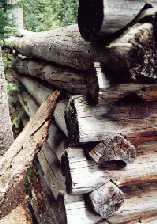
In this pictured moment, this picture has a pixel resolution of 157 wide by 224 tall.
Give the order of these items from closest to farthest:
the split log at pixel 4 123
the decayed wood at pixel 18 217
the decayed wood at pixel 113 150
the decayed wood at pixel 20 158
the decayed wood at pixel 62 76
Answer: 1. the decayed wood at pixel 113 150
2. the decayed wood at pixel 62 76
3. the decayed wood at pixel 20 158
4. the decayed wood at pixel 18 217
5. the split log at pixel 4 123

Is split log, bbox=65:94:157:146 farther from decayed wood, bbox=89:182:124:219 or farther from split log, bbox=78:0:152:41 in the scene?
split log, bbox=78:0:152:41

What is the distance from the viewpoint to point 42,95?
576cm

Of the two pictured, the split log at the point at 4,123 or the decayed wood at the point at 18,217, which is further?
the split log at the point at 4,123

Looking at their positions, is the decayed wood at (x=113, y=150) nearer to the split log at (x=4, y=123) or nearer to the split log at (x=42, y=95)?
the split log at (x=42, y=95)

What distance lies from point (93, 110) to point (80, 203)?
785mm

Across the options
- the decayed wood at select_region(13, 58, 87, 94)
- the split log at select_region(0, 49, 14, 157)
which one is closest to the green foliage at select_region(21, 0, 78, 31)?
the decayed wood at select_region(13, 58, 87, 94)

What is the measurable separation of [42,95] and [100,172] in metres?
2.77

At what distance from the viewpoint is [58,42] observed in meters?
4.21

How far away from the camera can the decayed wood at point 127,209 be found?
3.17 metres

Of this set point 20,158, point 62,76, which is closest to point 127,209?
point 20,158

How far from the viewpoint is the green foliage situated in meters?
14.5

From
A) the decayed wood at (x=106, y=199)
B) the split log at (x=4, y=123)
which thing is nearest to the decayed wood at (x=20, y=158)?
the decayed wood at (x=106, y=199)

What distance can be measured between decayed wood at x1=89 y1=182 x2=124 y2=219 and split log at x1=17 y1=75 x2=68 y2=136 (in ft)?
3.07

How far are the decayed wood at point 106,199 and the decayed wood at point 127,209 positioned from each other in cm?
14
